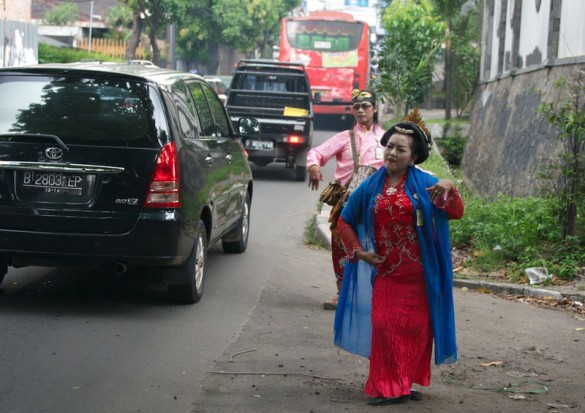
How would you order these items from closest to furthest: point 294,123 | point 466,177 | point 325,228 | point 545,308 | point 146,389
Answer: point 146,389, point 545,308, point 325,228, point 294,123, point 466,177

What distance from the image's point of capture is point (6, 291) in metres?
8.38

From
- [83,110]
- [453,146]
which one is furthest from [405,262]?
[453,146]

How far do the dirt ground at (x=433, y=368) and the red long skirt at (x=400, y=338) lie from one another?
0.47 ft

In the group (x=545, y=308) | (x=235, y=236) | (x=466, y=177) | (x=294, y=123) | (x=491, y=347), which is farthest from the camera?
(x=466, y=177)

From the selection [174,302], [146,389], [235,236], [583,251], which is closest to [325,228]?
[235,236]

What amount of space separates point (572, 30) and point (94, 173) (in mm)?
8856

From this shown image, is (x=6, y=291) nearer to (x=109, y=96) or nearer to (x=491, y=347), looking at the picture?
(x=109, y=96)

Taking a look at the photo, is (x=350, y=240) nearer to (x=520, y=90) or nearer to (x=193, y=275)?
(x=193, y=275)

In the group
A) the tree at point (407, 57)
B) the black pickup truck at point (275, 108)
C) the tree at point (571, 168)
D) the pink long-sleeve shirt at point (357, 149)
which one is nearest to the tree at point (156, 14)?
the tree at point (407, 57)

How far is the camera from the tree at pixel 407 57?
26594 mm

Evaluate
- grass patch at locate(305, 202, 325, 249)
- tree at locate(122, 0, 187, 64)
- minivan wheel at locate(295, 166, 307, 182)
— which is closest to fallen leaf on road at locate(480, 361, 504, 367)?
grass patch at locate(305, 202, 325, 249)

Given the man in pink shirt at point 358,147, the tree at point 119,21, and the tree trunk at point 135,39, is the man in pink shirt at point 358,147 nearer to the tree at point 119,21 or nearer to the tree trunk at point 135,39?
the tree trunk at point 135,39

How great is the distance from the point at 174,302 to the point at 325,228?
4400 millimetres

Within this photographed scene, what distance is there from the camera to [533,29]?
17594 millimetres
